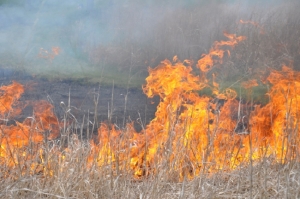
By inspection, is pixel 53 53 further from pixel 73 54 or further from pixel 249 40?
pixel 249 40

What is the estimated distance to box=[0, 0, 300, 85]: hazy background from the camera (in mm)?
6879

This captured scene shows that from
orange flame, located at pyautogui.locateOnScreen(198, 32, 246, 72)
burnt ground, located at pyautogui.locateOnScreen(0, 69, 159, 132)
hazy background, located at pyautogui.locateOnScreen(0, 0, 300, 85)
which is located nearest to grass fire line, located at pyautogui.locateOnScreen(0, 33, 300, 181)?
orange flame, located at pyautogui.locateOnScreen(198, 32, 246, 72)

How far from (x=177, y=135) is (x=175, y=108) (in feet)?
1.80

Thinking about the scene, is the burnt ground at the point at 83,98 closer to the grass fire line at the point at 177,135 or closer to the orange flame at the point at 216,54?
the grass fire line at the point at 177,135

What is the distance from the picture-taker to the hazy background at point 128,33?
6879 millimetres

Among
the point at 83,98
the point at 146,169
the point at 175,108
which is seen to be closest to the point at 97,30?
the point at 83,98

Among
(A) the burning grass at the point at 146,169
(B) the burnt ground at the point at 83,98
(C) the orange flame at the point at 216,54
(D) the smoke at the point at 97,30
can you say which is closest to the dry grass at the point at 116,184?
(A) the burning grass at the point at 146,169

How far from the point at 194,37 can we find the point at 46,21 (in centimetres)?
322

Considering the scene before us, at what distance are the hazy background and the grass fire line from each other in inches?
15.7

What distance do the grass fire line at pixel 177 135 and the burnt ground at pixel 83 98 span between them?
0.76 ft

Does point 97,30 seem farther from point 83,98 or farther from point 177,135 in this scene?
point 177,135

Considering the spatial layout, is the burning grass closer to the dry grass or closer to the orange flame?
the dry grass

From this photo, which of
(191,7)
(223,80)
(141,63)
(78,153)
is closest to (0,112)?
Result: (78,153)

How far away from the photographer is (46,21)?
7848mm
